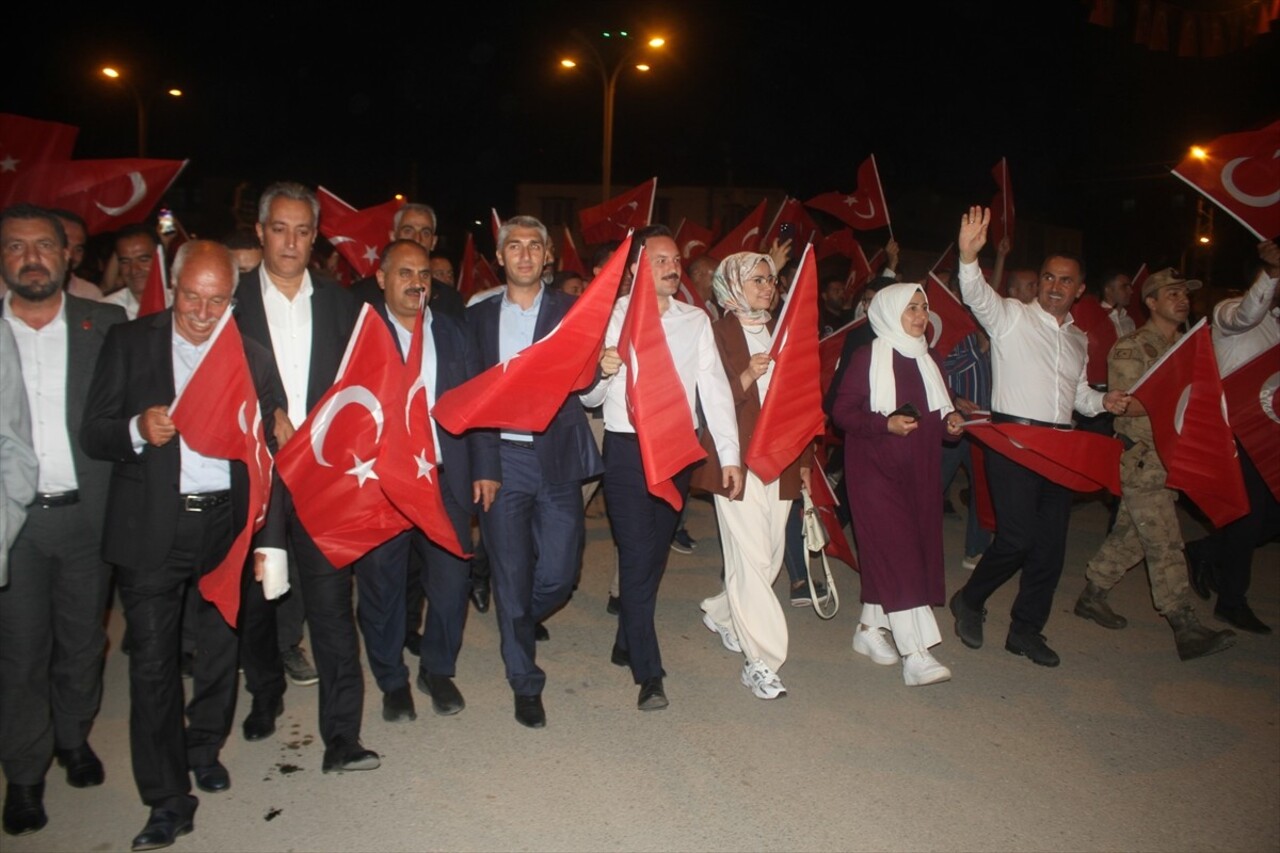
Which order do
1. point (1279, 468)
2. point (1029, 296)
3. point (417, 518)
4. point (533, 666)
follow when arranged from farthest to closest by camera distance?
point (1029, 296)
point (1279, 468)
point (533, 666)
point (417, 518)

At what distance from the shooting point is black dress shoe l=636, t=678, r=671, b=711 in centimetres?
470

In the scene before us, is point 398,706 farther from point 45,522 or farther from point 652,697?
point 45,522

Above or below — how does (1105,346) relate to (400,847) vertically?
above

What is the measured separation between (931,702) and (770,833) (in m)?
1.65

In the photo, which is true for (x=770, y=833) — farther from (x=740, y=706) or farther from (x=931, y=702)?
(x=931, y=702)

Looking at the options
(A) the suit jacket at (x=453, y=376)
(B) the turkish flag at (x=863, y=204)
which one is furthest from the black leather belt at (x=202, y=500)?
(B) the turkish flag at (x=863, y=204)

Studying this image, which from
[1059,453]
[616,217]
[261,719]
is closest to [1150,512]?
[1059,453]

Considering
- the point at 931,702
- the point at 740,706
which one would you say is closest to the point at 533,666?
the point at 740,706

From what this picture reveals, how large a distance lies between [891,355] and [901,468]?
63 cm

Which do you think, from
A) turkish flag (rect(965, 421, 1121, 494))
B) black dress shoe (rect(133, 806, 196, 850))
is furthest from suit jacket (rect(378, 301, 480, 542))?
turkish flag (rect(965, 421, 1121, 494))

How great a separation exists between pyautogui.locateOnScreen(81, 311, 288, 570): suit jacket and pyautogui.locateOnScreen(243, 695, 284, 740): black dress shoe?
4.09 feet

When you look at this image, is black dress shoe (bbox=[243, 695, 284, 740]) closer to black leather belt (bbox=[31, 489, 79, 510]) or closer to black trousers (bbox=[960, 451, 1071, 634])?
black leather belt (bbox=[31, 489, 79, 510])

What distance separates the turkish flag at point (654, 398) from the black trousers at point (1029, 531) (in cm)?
224

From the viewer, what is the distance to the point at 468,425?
13.1 ft
